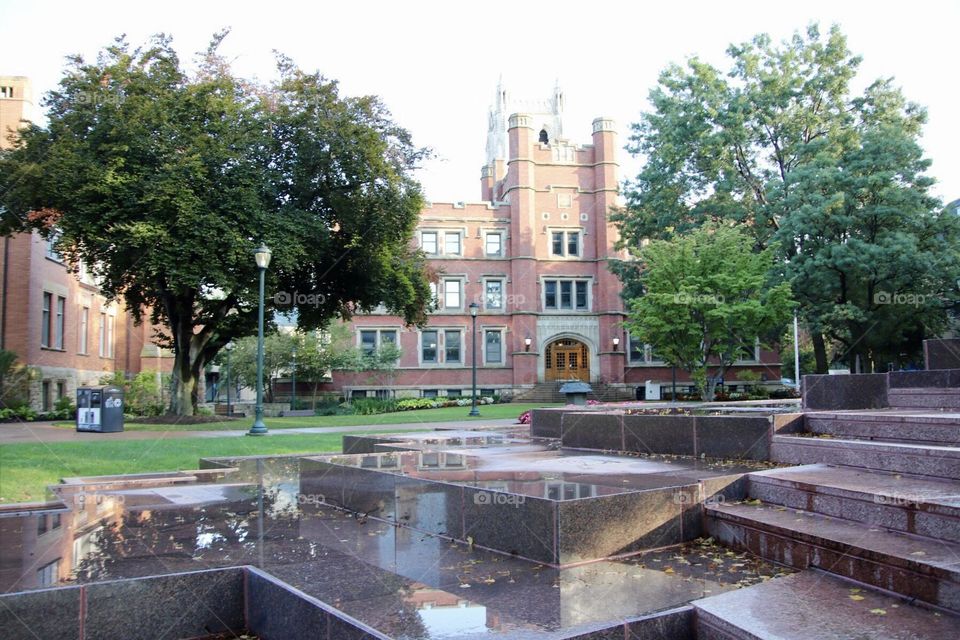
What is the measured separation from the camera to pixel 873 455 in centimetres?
689

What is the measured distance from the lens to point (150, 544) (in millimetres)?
5965

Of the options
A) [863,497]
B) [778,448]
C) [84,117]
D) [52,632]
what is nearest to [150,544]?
[52,632]

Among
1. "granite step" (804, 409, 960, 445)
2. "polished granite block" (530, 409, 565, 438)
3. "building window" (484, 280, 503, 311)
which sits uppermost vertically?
"building window" (484, 280, 503, 311)

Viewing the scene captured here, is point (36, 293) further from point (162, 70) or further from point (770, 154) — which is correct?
point (770, 154)

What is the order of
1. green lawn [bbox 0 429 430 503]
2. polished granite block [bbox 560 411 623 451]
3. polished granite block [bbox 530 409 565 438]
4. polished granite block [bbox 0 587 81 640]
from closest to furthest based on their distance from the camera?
polished granite block [bbox 0 587 81 640] < green lawn [bbox 0 429 430 503] < polished granite block [bbox 560 411 623 451] < polished granite block [bbox 530 409 565 438]

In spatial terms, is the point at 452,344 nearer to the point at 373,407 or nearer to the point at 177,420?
the point at 373,407

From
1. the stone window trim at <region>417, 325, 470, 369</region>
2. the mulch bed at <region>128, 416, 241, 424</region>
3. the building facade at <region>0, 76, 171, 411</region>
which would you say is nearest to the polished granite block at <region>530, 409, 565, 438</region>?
the mulch bed at <region>128, 416, 241, 424</region>

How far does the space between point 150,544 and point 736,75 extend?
3578cm

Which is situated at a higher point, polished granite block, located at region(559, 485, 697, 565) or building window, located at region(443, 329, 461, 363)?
building window, located at region(443, 329, 461, 363)

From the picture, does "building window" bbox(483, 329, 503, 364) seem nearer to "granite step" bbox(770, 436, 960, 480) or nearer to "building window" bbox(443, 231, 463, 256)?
"building window" bbox(443, 231, 463, 256)

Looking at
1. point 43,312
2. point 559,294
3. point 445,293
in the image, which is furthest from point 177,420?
point 559,294

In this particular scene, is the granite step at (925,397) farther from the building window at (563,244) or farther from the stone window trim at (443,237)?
the stone window trim at (443,237)

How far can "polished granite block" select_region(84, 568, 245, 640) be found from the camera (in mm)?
4406

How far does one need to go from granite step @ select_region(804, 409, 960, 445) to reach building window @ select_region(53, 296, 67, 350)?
32161 mm
